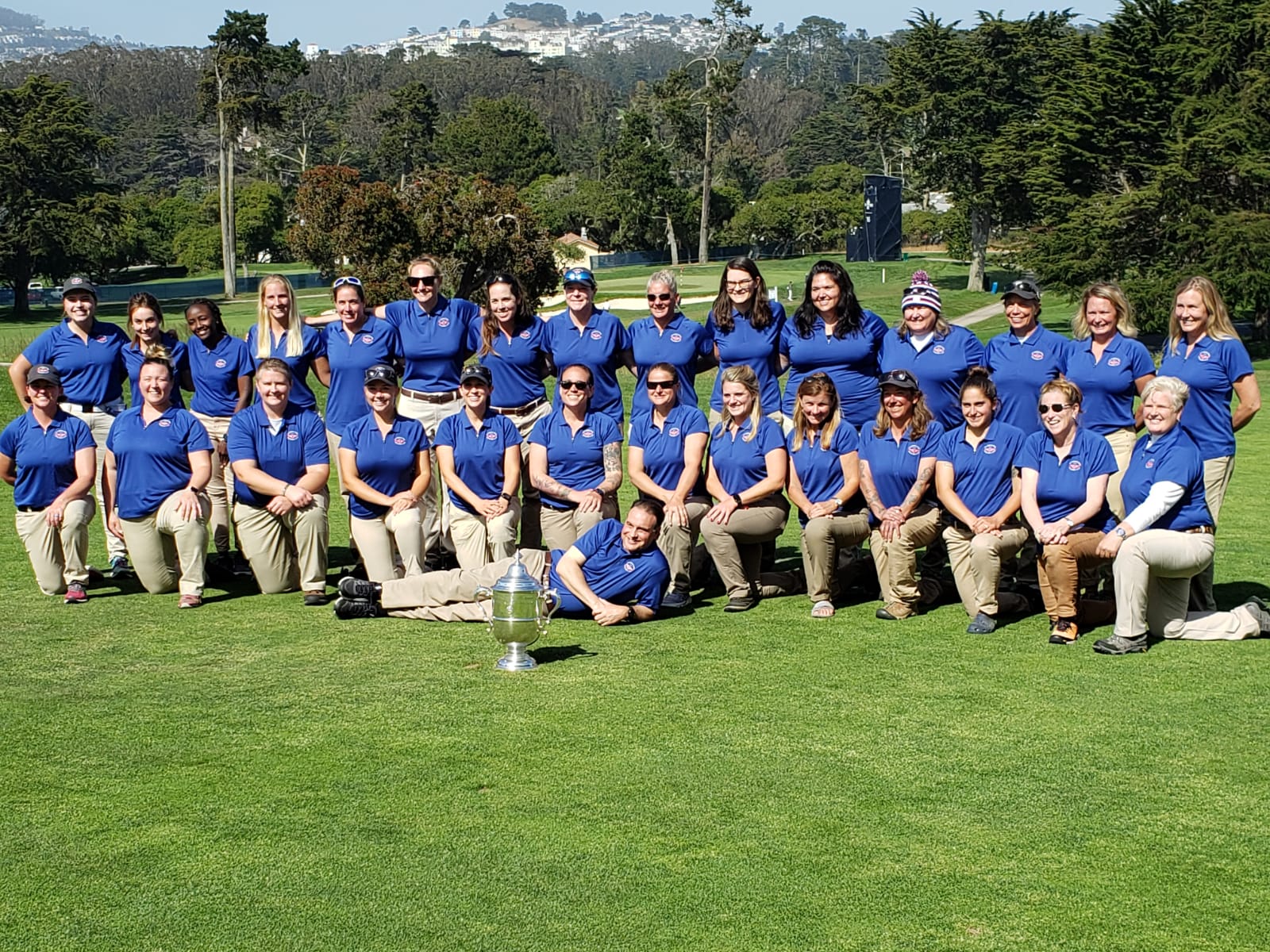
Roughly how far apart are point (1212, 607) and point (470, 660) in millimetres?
3856

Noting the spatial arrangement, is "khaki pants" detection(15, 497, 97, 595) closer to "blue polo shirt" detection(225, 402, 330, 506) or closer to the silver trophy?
"blue polo shirt" detection(225, 402, 330, 506)

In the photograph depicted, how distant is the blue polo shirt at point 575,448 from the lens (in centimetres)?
841

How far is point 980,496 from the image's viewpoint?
25.3 feet

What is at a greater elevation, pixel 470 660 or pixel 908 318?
pixel 908 318

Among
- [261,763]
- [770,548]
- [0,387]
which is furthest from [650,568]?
[0,387]

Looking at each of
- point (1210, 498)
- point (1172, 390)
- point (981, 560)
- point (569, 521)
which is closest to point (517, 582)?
point (569, 521)

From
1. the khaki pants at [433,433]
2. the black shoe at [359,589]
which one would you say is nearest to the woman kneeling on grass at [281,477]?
the black shoe at [359,589]

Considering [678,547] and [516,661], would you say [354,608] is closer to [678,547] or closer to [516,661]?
[516,661]

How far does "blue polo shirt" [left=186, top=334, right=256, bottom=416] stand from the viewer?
9062mm

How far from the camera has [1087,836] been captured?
4691 millimetres

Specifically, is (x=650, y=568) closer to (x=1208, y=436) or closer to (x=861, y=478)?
(x=861, y=478)

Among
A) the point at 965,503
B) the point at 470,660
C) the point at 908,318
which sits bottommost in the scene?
the point at 470,660

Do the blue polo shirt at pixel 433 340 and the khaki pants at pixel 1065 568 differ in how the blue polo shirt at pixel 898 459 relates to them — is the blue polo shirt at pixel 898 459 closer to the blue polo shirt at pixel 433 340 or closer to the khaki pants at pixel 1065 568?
the khaki pants at pixel 1065 568

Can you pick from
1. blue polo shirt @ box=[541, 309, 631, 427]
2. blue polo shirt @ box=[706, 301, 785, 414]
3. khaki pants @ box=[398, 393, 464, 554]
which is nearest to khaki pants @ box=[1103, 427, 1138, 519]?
blue polo shirt @ box=[706, 301, 785, 414]
